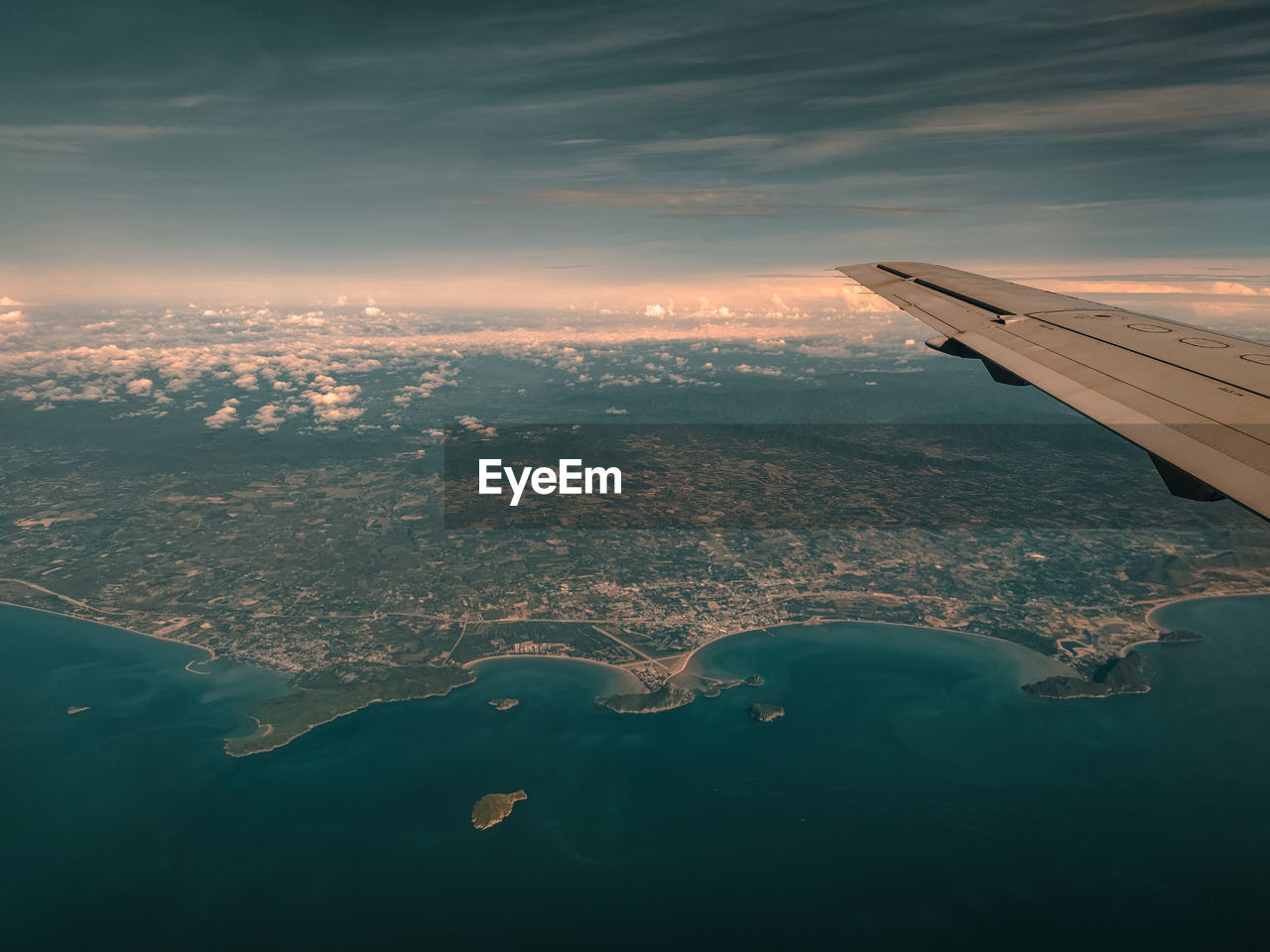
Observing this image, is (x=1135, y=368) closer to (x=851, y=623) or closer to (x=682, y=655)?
(x=682, y=655)

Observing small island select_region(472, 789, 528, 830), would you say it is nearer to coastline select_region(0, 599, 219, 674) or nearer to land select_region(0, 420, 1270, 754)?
land select_region(0, 420, 1270, 754)

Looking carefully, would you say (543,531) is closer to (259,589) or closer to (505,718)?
(259,589)

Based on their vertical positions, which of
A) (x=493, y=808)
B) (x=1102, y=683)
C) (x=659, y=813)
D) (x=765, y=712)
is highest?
(x=1102, y=683)

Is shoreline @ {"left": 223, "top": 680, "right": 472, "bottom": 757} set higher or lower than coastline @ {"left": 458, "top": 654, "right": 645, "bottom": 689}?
lower

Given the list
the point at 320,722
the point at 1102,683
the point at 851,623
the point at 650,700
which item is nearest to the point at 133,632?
the point at 320,722

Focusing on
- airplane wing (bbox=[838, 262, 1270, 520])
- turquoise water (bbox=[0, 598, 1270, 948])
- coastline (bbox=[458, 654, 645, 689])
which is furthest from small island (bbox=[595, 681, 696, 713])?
airplane wing (bbox=[838, 262, 1270, 520])

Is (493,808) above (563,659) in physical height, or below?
below
